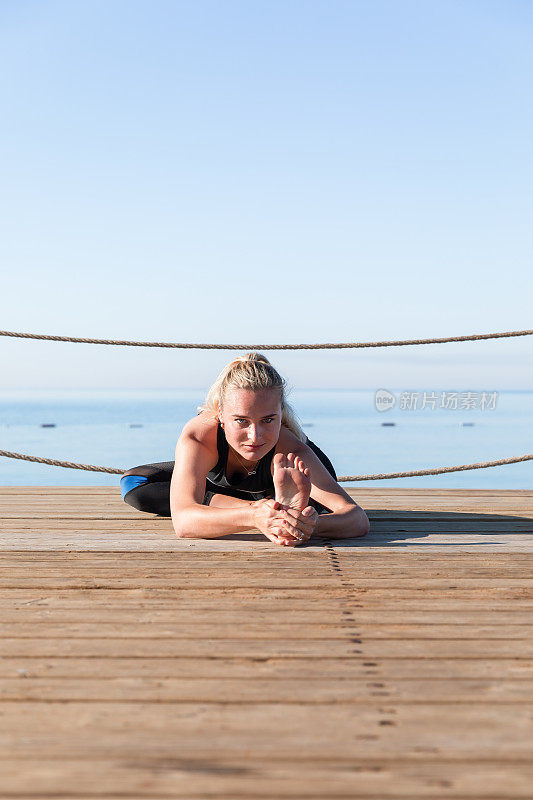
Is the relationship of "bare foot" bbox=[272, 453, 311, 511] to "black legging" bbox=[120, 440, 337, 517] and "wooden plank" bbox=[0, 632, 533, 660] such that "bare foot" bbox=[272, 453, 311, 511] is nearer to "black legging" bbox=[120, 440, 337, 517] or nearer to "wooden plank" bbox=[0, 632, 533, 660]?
"black legging" bbox=[120, 440, 337, 517]

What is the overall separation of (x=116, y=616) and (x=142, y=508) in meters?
1.89

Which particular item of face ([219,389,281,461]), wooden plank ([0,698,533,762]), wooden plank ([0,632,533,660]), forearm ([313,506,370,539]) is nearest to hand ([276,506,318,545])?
forearm ([313,506,370,539])

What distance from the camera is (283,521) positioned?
301 centimetres

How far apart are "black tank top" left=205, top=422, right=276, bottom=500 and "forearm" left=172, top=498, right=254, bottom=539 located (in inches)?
7.0

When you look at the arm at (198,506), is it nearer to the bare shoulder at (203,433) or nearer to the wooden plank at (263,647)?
the bare shoulder at (203,433)

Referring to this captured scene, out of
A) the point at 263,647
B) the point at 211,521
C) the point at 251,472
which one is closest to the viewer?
the point at 263,647

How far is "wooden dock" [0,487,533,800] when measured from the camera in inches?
49.6

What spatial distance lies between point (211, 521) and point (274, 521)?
285mm

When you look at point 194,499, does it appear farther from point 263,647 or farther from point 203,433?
point 263,647

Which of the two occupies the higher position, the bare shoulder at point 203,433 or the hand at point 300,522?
the bare shoulder at point 203,433

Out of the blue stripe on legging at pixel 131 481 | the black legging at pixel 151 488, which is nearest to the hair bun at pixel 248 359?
the black legging at pixel 151 488

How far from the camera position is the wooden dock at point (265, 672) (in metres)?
1.26

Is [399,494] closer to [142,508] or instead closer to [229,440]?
[142,508]

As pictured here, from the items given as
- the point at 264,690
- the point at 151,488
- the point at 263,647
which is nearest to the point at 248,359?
the point at 151,488
